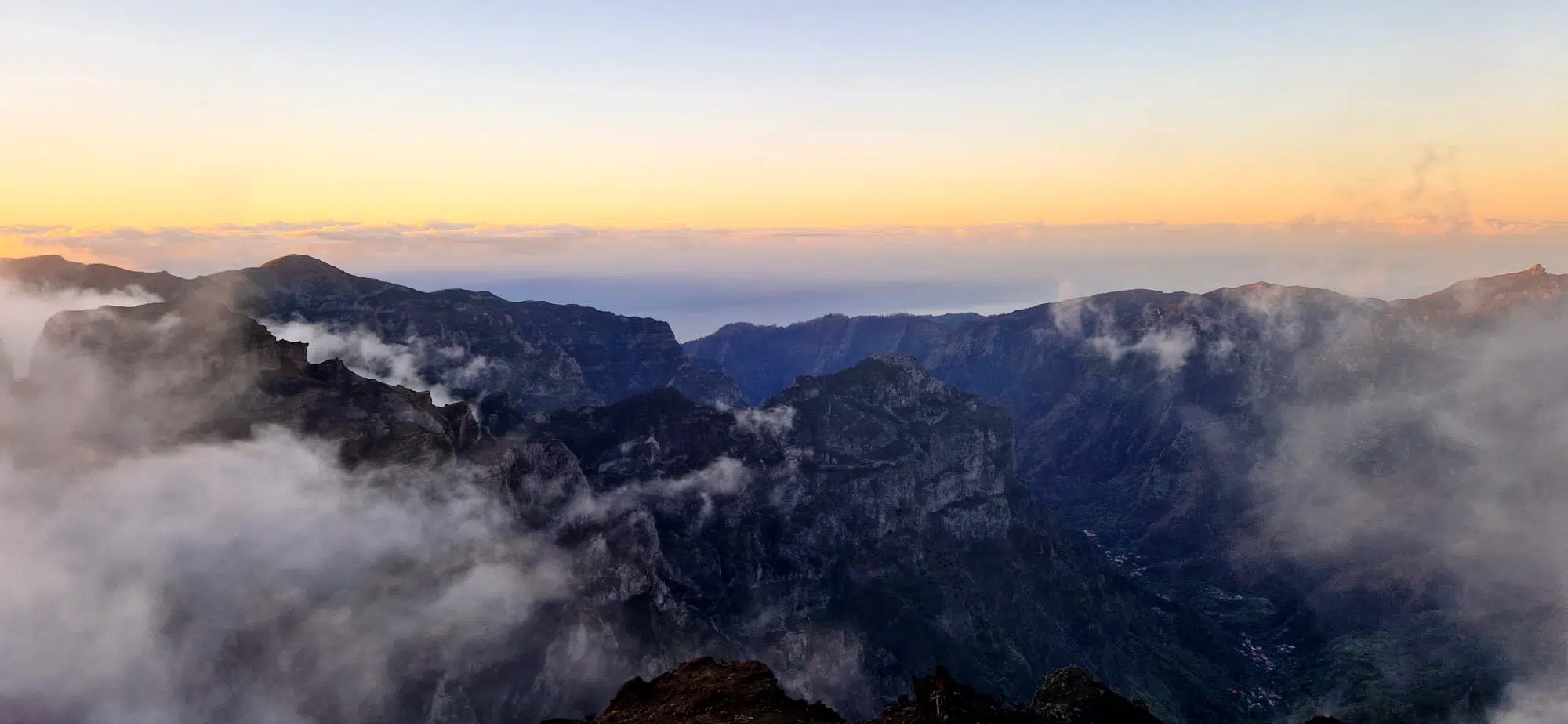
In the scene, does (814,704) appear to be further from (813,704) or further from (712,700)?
(712,700)

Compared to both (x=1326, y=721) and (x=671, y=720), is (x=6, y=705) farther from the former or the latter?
(x=1326, y=721)

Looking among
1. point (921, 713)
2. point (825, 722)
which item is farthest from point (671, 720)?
point (921, 713)

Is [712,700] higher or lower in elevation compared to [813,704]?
lower

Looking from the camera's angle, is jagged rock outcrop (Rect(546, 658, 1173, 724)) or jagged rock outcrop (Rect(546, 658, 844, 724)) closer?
jagged rock outcrop (Rect(546, 658, 1173, 724))

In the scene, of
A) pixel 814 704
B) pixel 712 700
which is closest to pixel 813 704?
pixel 814 704

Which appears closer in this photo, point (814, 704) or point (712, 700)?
point (814, 704)

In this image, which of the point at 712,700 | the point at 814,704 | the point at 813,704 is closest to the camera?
the point at 813,704

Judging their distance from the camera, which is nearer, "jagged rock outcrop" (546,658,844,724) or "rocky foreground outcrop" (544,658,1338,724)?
"rocky foreground outcrop" (544,658,1338,724)

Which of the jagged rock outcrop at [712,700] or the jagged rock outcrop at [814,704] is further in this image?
the jagged rock outcrop at [712,700]

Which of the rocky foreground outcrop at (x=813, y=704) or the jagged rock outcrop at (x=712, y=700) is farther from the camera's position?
the jagged rock outcrop at (x=712, y=700)

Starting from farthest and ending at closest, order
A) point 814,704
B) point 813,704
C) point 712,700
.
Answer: point 712,700 < point 814,704 < point 813,704

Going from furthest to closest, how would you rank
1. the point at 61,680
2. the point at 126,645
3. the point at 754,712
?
the point at 126,645
the point at 61,680
the point at 754,712
